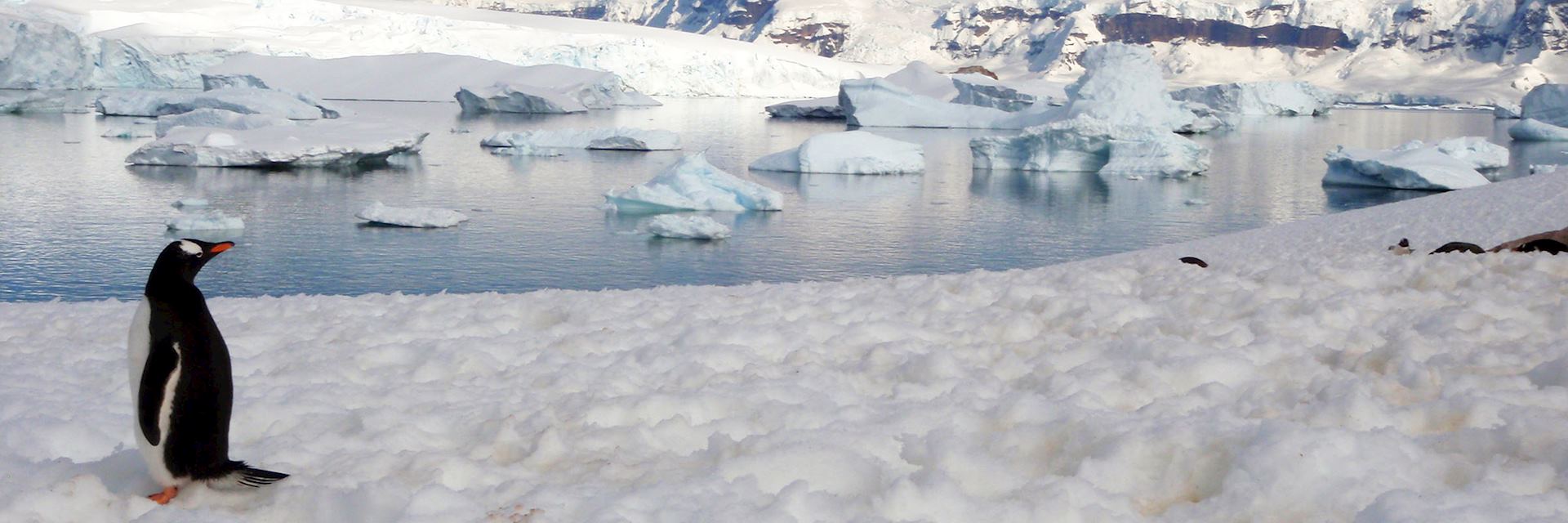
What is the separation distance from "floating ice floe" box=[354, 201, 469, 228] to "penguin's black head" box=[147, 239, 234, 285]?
12194 mm

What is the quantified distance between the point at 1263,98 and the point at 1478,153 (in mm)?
30843

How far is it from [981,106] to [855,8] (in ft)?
307

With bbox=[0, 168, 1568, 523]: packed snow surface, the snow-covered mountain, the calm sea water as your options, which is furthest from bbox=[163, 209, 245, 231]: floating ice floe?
the snow-covered mountain

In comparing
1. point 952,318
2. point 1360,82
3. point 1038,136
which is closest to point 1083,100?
point 1038,136

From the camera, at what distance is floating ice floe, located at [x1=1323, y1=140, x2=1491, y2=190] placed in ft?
65.4

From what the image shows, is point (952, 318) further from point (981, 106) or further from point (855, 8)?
point (855, 8)

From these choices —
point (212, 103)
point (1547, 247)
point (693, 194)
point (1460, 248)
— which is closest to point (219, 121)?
point (212, 103)

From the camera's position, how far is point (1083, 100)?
102 feet

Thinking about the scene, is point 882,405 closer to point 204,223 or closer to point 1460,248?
point 1460,248

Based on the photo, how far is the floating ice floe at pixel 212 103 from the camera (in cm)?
3003

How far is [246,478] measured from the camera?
243cm

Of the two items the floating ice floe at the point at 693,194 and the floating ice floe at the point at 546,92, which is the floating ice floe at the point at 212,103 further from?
the floating ice floe at the point at 693,194

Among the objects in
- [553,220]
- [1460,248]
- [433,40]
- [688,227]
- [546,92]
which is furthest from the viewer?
[433,40]

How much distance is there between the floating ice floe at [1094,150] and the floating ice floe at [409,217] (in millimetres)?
12800
